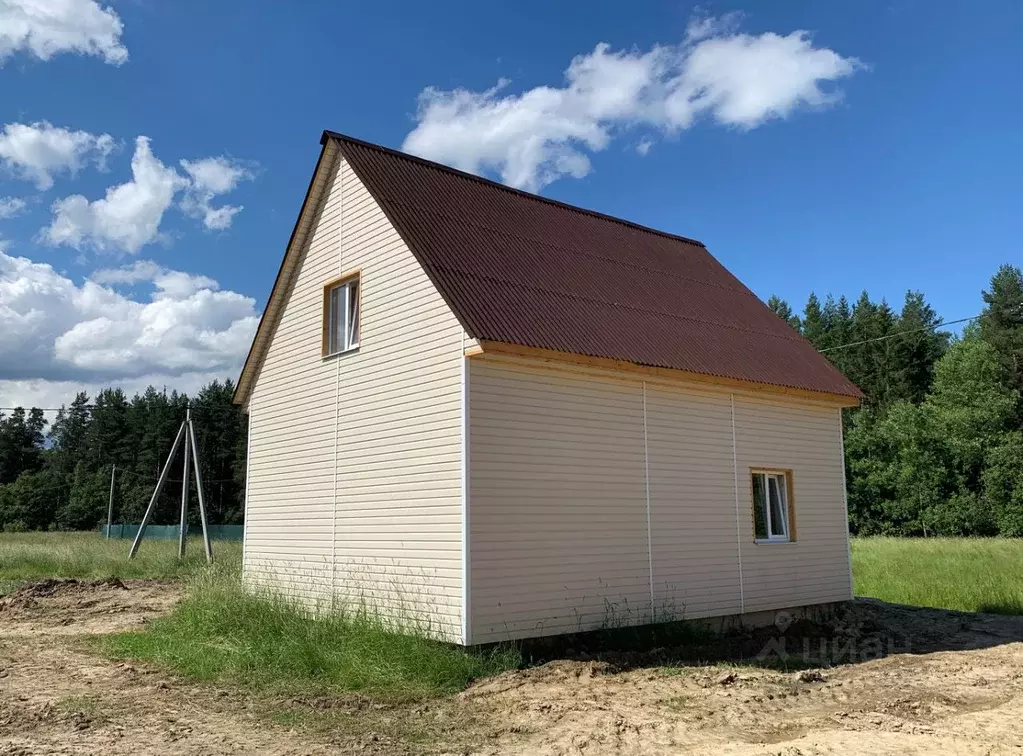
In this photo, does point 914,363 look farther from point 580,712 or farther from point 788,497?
point 580,712

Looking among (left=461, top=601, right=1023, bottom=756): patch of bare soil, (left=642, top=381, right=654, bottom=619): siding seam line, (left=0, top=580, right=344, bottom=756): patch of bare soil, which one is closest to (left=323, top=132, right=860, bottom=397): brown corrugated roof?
(left=642, top=381, right=654, bottom=619): siding seam line

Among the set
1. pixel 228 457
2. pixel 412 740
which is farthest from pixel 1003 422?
pixel 228 457

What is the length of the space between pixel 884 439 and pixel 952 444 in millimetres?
3335

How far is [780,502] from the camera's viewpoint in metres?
14.1

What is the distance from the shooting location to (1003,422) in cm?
4181

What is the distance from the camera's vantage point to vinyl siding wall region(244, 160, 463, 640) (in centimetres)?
1023

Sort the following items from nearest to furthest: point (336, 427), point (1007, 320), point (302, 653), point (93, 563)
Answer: point (302, 653)
point (336, 427)
point (93, 563)
point (1007, 320)

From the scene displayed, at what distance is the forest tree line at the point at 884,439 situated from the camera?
39969 millimetres

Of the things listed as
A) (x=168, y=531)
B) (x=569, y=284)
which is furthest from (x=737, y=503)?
(x=168, y=531)

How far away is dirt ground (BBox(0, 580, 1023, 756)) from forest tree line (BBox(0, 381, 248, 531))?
55.8 meters

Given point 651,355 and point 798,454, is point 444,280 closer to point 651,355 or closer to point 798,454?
point 651,355

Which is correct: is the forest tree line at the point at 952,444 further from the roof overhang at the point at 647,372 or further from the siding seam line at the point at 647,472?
the siding seam line at the point at 647,472

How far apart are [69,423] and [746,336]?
9641 centimetres

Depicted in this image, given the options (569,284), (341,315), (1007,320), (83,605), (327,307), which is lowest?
(83,605)
